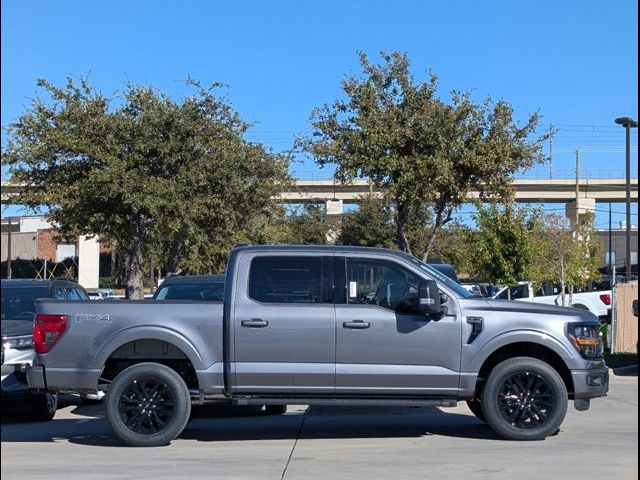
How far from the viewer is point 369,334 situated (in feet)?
30.9

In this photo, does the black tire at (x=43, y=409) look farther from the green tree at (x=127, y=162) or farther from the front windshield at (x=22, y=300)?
the green tree at (x=127, y=162)

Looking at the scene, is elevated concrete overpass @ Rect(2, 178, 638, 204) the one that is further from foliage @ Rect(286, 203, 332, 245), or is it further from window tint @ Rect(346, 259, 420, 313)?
window tint @ Rect(346, 259, 420, 313)

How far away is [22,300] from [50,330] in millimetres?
3523

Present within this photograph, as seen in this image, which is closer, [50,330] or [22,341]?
[50,330]

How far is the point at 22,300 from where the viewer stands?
41.8ft

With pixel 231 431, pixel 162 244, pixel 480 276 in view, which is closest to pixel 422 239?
pixel 480 276

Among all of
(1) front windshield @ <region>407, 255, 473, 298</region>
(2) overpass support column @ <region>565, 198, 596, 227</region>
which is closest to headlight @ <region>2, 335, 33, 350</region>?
(1) front windshield @ <region>407, 255, 473, 298</region>

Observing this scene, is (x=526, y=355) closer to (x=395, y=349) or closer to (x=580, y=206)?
(x=395, y=349)

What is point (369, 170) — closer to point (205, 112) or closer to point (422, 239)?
point (205, 112)

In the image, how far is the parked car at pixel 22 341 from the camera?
35.6 ft

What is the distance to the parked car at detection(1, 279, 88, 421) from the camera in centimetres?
1084

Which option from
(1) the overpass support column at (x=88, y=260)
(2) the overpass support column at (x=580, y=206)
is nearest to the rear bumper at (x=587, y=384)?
(1) the overpass support column at (x=88, y=260)

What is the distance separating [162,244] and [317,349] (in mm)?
19990

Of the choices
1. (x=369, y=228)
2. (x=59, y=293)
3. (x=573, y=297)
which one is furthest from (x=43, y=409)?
(x=369, y=228)
